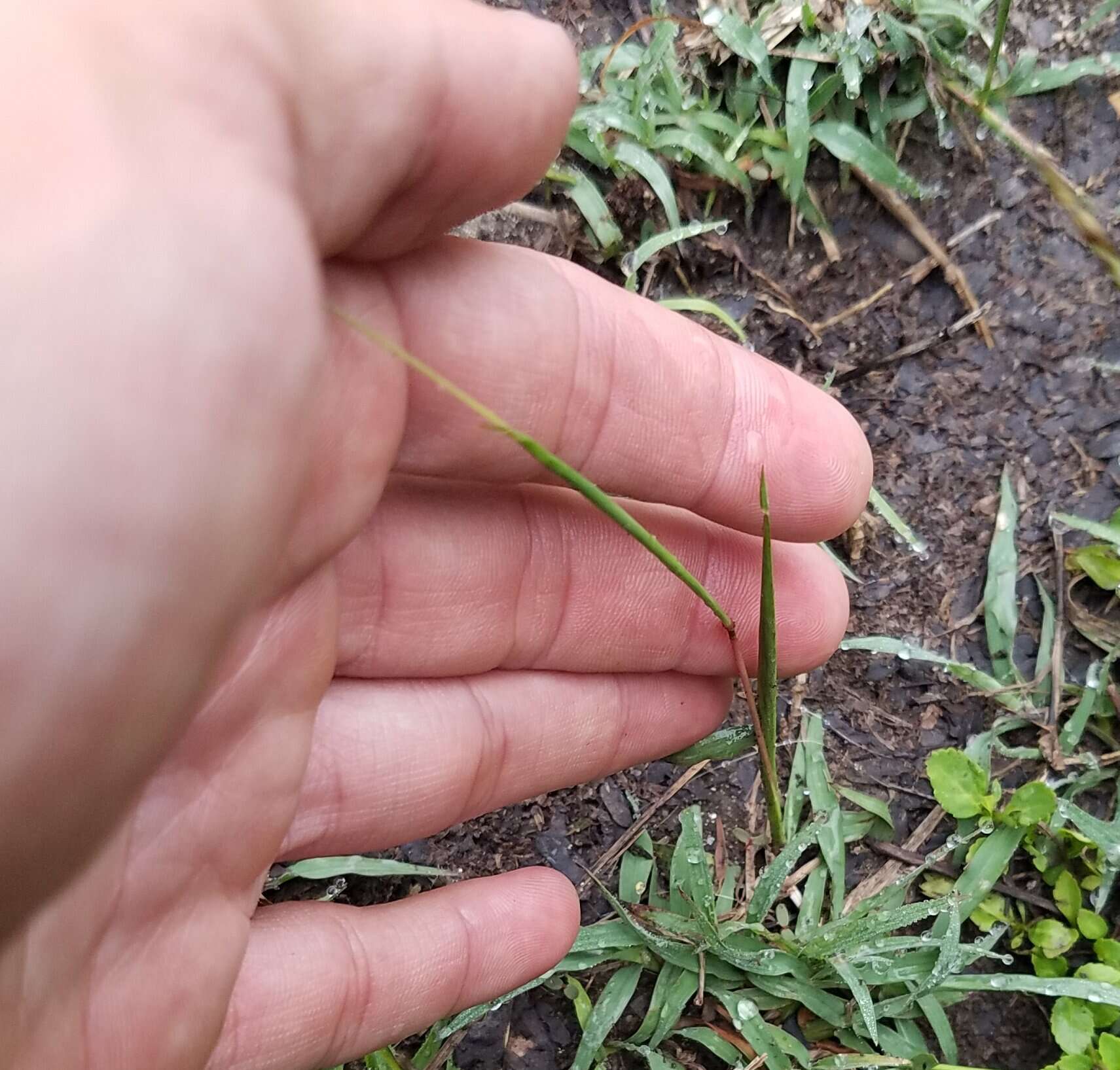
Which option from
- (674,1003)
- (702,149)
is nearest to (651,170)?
(702,149)

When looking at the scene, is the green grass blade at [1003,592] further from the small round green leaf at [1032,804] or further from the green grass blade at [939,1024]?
the green grass blade at [939,1024]

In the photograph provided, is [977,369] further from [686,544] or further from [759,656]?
[759,656]

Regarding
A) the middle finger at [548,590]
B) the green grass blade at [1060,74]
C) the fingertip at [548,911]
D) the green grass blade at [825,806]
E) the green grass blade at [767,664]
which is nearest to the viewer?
the green grass blade at [767,664]

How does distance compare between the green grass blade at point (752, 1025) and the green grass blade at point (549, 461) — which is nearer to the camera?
the green grass blade at point (549, 461)

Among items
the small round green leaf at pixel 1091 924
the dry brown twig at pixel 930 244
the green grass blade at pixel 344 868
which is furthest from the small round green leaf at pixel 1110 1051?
the dry brown twig at pixel 930 244

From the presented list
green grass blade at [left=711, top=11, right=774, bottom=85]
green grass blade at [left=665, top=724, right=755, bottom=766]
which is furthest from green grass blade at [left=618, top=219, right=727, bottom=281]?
green grass blade at [left=665, top=724, right=755, bottom=766]

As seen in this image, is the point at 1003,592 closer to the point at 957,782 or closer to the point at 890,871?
A: the point at 957,782

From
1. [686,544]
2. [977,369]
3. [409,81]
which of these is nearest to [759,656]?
[686,544]
